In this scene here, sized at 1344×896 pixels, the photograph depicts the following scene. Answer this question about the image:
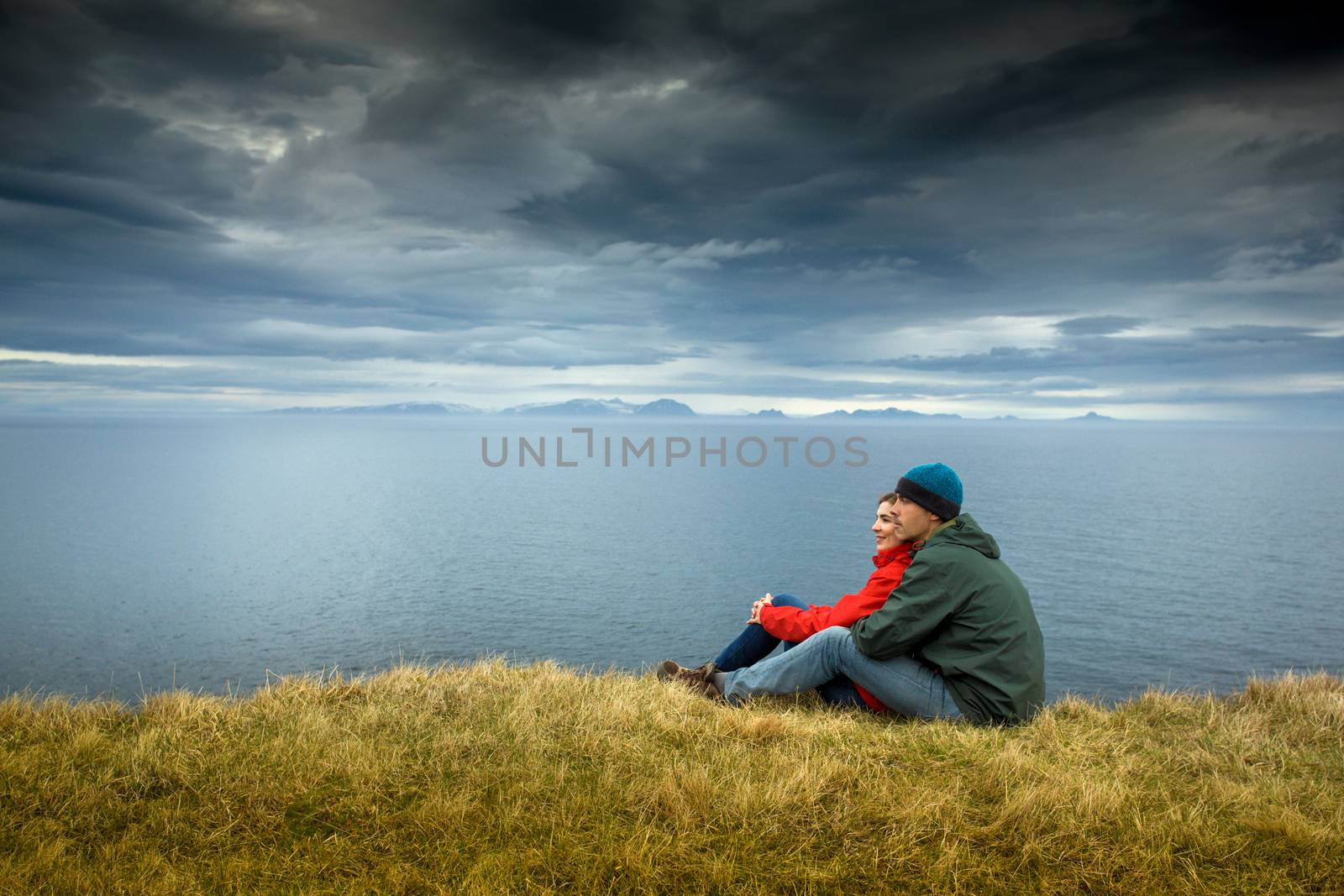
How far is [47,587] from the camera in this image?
40188 mm

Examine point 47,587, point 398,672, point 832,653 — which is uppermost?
point 832,653

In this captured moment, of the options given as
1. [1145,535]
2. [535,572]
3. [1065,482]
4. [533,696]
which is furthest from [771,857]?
[1065,482]

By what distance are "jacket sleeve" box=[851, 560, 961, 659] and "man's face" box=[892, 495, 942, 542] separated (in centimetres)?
60

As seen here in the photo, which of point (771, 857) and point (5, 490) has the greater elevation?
point (771, 857)

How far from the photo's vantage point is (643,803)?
5.11m

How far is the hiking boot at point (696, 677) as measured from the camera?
8.00 meters

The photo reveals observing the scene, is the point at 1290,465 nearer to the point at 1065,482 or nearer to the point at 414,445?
the point at 1065,482

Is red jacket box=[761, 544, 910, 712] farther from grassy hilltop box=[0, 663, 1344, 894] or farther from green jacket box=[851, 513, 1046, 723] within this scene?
grassy hilltop box=[0, 663, 1344, 894]

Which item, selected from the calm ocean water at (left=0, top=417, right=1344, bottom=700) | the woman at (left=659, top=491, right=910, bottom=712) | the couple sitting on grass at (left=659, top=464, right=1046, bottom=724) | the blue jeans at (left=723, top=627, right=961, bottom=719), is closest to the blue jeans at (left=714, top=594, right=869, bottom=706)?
the woman at (left=659, top=491, right=910, bottom=712)

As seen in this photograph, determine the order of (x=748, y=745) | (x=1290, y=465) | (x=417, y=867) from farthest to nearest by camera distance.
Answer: (x=1290, y=465), (x=748, y=745), (x=417, y=867)

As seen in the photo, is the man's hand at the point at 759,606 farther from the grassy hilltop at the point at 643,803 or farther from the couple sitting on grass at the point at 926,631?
the grassy hilltop at the point at 643,803

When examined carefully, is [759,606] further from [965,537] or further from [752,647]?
[965,537]

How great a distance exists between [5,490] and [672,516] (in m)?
73.8

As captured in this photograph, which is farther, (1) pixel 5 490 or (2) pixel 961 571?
(1) pixel 5 490
